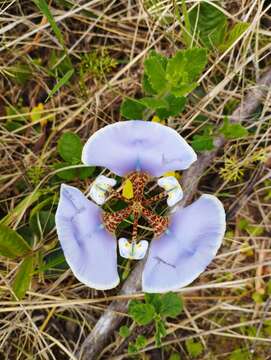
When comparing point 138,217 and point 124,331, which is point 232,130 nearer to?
point 138,217

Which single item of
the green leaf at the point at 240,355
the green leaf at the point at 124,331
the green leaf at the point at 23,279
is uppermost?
the green leaf at the point at 23,279

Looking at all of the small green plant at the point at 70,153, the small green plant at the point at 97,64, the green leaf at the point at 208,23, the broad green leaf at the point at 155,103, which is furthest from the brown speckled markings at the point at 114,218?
the green leaf at the point at 208,23

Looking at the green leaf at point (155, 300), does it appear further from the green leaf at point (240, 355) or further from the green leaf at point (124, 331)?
the green leaf at point (240, 355)

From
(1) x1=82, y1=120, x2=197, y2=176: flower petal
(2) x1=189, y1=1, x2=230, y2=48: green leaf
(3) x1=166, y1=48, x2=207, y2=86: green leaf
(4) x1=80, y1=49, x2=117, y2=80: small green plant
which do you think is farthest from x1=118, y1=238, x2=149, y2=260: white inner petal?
(2) x1=189, y1=1, x2=230, y2=48: green leaf

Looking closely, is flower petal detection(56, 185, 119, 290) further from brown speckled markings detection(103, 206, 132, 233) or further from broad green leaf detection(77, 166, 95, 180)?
broad green leaf detection(77, 166, 95, 180)

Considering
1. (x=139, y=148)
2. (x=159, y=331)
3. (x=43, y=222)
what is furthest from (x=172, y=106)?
(x=159, y=331)

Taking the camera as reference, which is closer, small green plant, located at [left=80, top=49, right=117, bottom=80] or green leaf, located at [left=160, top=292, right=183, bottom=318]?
green leaf, located at [left=160, top=292, right=183, bottom=318]
